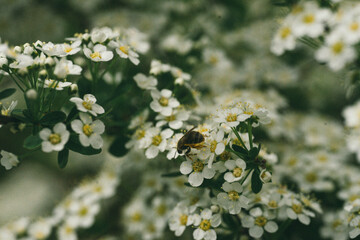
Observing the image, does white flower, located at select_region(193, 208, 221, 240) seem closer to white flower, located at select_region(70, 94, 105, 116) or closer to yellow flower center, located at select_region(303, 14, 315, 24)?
white flower, located at select_region(70, 94, 105, 116)

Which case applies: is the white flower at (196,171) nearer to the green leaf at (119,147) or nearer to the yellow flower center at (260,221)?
the yellow flower center at (260,221)

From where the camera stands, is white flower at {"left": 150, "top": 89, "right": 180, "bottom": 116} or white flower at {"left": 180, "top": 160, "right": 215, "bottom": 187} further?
white flower at {"left": 150, "top": 89, "right": 180, "bottom": 116}

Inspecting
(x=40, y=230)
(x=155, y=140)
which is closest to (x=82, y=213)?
(x=40, y=230)

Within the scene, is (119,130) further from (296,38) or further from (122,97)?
(296,38)

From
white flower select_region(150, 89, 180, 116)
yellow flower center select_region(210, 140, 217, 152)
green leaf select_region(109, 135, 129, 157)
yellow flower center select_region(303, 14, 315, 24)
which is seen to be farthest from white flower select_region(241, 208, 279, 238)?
yellow flower center select_region(303, 14, 315, 24)

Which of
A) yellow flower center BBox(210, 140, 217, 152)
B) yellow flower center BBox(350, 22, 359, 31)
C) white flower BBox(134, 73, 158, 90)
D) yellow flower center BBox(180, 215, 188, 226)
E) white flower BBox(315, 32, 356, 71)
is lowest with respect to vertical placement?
yellow flower center BBox(180, 215, 188, 226)

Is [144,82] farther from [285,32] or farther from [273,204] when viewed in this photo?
[285,32]
